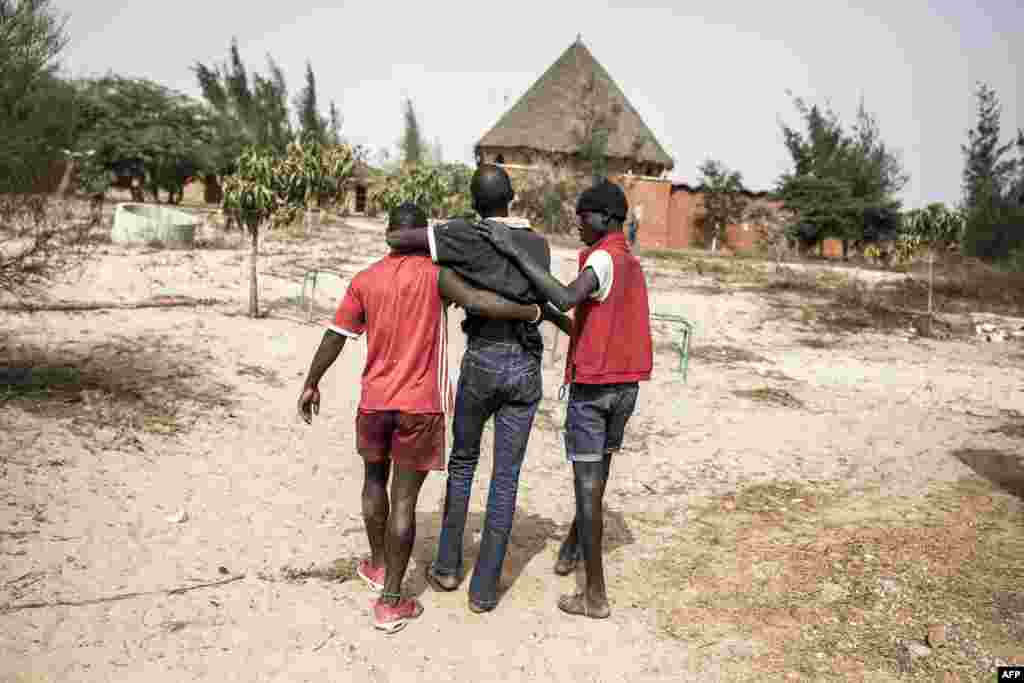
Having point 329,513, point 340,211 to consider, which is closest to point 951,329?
point 329,513

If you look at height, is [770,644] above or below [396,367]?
below

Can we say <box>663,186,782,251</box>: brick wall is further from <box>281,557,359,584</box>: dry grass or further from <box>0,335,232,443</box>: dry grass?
<box>281,557,359,584</box>: dry grass

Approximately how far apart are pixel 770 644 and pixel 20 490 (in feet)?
13.8

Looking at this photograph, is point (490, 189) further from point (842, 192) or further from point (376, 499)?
point (842, 192)

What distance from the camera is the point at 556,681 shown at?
3.21 meters

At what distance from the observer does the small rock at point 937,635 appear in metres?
3.59

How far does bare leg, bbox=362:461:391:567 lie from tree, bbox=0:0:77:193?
4.54 m

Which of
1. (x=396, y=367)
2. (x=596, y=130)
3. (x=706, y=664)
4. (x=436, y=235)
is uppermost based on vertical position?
(x=596, y=130)

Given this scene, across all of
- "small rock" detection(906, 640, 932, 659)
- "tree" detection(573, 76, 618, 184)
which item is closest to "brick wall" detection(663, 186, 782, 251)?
"tree" detection(573, 76, 618, 184)

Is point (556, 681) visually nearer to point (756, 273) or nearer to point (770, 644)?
point (770, 644)

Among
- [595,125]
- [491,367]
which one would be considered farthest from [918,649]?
[595,125]

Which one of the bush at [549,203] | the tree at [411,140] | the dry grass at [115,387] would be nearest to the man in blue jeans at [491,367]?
the dry grass at [115,387]

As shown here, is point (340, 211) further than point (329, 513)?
Yes

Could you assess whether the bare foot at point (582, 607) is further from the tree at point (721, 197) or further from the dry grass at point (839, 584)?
the tree at point (721, 197)
